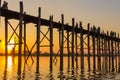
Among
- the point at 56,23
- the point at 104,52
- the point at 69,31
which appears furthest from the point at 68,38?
the point at 104,52

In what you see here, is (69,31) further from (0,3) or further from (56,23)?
(0,3)

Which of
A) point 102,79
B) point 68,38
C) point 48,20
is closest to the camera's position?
point 102,79

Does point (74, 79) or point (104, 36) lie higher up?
point (104, 36)

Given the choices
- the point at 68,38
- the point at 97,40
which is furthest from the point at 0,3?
the point at 97,40

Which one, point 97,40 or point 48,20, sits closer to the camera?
point 48,20

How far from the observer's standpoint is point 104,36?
51625 mm

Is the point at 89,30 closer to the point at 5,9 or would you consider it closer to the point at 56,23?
the point at 56,23

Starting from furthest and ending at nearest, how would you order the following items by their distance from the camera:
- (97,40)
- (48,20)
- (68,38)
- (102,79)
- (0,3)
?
(97,40)
(68,38)
(48,20)
(102,79)
(0,3)

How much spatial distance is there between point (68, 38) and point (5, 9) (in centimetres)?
1529

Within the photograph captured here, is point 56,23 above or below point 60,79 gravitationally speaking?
above

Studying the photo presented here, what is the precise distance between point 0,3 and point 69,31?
16.6 meters

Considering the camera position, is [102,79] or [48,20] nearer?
[102,79]

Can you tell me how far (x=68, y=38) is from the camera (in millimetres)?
42281

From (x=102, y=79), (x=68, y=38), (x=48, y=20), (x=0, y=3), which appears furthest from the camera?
(x=68, y=38)
